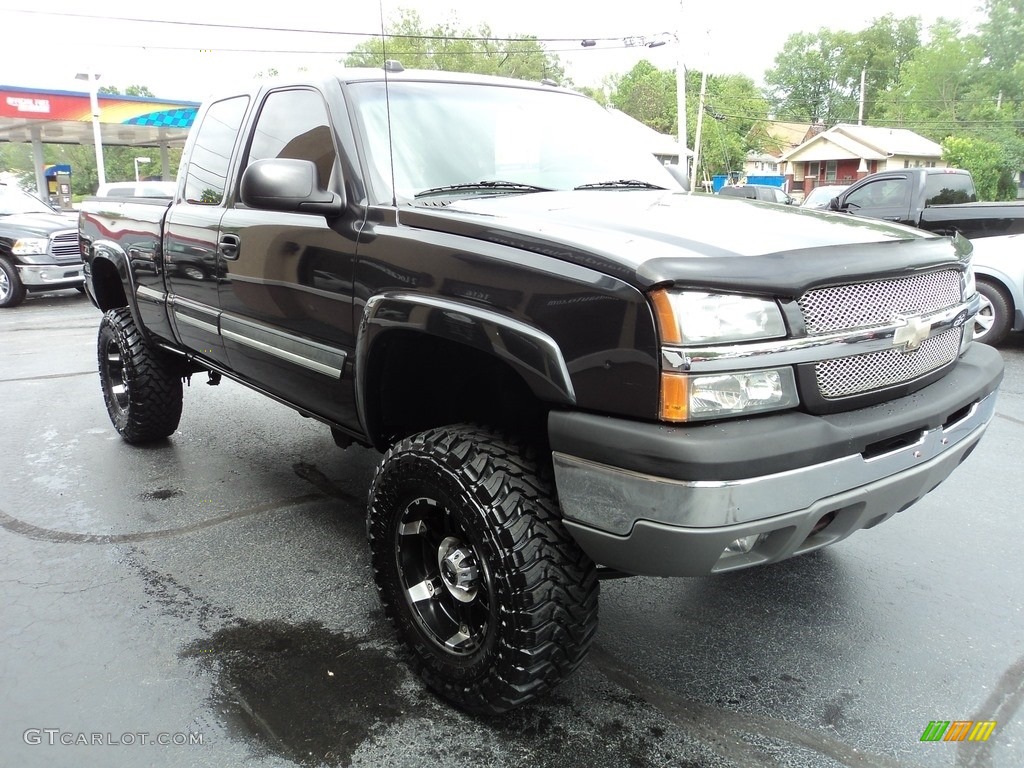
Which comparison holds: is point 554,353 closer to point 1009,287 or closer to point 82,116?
point 1009,287

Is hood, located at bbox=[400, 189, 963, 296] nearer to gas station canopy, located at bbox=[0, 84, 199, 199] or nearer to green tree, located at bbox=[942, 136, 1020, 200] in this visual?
gas station canopy, located at bbox=[0, 84, 199, 199]

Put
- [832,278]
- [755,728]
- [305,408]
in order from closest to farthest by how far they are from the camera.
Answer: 1. [832,278]
2. [755,728]
3. [305,408]

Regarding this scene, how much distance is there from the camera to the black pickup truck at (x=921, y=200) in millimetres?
8859

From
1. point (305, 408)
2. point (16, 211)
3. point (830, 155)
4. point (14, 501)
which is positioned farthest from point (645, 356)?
point (830, 155)

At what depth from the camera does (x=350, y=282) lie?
9.03ft

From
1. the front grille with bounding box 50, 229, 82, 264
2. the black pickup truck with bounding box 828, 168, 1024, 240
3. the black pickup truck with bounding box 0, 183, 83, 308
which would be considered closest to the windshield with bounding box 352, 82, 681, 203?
the black pickup truck with bounding box 828, 168, 1024, 240

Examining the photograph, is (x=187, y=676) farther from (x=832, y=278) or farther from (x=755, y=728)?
(x=832, y=278)

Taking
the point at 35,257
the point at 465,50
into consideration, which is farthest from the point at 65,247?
the point at 465,50

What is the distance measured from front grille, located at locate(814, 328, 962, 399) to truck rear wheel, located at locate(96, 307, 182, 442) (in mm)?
3997

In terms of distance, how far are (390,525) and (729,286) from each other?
4.44 feet

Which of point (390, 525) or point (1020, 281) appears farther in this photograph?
point (1020, 281)

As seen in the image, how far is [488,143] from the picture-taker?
3.10 meters

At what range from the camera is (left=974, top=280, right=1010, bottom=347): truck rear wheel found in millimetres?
7551

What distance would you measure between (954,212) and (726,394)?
8566mm
